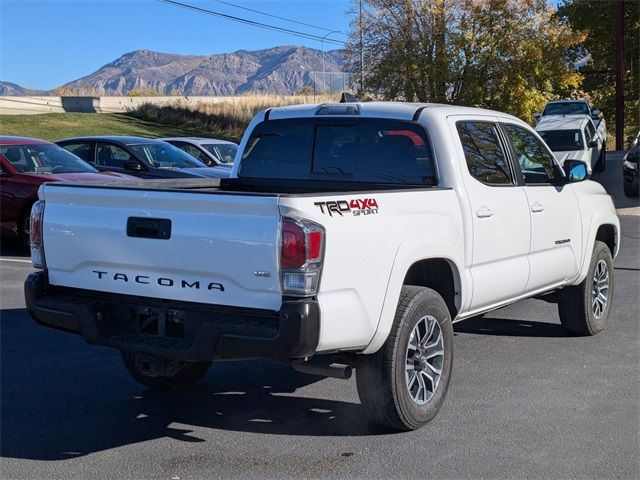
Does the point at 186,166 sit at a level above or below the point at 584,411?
above

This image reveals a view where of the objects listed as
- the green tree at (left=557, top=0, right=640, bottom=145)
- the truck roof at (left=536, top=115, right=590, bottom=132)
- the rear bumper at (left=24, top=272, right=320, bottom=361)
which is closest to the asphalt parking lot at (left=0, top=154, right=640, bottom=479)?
the rear bumper at (left=24, top=272, right=320, bottom=361)

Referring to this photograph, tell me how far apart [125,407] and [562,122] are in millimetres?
20474

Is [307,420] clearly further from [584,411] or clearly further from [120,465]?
[584,411]

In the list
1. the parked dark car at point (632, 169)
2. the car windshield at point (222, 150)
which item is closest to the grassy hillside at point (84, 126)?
the car windshield at point (222, 150)

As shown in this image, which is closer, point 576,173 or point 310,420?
point 310,420

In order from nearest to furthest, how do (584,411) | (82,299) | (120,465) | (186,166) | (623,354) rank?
(120,465), (82,299), (584,411), (623,354), (186,166)

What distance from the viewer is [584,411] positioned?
566cm

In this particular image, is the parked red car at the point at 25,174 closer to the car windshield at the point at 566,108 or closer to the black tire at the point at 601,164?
the black tire at the point at 601,164

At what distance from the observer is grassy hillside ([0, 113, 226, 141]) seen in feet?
109

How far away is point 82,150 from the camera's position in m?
15.5

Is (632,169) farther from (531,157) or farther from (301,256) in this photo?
(301,256)

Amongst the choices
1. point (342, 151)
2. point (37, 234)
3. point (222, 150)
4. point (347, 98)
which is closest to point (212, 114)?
point (222, 150)

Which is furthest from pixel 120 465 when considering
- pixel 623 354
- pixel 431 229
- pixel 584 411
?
pixel 623 354

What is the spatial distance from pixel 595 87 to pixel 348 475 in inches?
1660
